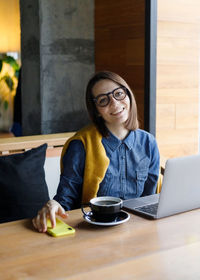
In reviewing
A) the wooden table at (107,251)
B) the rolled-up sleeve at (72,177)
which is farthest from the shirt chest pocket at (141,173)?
the wooden table at (107,251)

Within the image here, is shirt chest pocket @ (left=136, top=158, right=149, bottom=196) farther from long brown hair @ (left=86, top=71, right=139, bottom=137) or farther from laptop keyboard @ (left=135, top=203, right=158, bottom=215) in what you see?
laptop keyboard @ (left=135, top=203, right=158, bottom=215)

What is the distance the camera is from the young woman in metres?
2.05

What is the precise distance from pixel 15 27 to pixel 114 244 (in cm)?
655

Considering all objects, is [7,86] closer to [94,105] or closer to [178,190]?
[94,105]

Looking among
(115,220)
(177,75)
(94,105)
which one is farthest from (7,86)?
(115,220)

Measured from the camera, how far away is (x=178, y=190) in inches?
65.6

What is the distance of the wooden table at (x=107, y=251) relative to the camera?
1249 millimetres

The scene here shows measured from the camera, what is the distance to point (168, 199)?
166 centimetres

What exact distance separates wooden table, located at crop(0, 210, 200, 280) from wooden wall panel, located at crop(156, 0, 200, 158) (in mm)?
2109

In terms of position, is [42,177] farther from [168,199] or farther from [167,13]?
[167,13]

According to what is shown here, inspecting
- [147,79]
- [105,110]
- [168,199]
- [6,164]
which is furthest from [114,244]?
[147,79]

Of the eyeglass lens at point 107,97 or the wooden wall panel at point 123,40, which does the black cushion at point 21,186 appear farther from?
the wooden wall panel at point 123,40

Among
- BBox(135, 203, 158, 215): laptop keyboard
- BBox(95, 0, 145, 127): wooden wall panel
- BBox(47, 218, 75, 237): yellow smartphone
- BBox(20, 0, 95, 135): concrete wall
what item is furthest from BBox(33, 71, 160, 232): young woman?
BBox(20, 0, 95, 135): concrete wall

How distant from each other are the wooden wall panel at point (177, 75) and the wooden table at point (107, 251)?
2109mm
